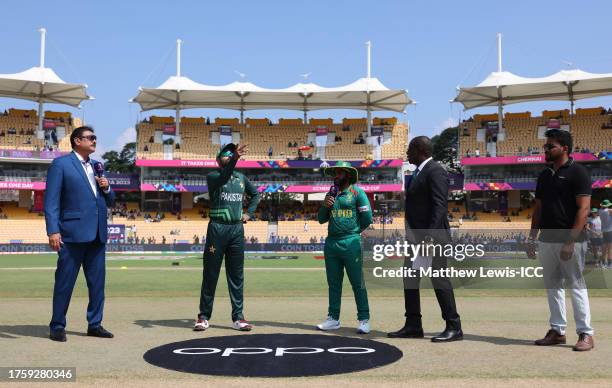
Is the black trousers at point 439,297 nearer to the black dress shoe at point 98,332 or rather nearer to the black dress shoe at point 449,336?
the black dress shoe at point 449,336

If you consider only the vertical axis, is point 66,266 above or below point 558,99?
below

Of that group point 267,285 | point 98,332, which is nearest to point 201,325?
point 98,332

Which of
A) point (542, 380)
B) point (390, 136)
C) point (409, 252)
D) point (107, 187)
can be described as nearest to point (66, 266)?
point (107, 187)

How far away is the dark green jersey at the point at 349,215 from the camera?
7.16 meters

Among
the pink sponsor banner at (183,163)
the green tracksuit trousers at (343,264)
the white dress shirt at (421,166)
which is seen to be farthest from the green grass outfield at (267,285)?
the pink sponsor banner at (183,163)

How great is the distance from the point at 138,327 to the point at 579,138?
5533cm

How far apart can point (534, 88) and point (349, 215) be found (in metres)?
52.5

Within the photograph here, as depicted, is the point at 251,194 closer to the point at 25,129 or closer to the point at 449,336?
the point at 449,336

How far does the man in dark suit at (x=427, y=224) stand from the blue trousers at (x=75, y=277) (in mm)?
3340

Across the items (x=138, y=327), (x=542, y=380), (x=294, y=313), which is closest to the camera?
(x=542, y=380)

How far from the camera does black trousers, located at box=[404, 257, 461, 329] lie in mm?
6203

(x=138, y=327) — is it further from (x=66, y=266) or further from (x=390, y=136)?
(x=390, y=136)

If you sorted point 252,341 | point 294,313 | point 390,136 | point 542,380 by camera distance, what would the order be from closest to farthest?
point 542,380 < point 252,341 < point 294,313 < point 390,136

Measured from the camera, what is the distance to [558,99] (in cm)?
5678
